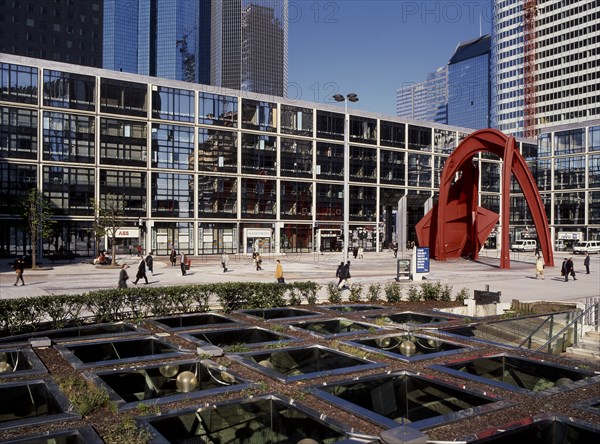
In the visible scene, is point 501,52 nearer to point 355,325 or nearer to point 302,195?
point 302,195

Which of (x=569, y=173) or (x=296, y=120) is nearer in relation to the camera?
(x=296, y=120)

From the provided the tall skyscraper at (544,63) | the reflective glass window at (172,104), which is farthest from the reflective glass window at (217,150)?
the tall skyscraper at (544,63)

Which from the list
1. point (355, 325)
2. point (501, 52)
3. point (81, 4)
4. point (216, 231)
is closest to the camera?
point (355, 325)

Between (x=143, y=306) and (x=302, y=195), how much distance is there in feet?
187

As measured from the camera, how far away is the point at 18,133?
2205 inches

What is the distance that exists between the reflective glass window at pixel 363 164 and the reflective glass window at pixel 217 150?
1768 cm

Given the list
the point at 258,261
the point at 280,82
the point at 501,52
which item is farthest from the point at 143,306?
the point at 280,82

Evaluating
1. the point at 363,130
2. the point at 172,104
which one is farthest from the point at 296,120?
the point at 172,104

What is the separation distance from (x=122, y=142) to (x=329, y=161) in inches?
1090

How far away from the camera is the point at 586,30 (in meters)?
143

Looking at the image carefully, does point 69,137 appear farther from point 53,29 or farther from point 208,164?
point 53,29

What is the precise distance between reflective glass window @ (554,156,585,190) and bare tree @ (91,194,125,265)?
71.6 metres

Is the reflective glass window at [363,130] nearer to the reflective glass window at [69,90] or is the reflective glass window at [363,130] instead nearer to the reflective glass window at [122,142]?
the reflective glass window at [122,142]

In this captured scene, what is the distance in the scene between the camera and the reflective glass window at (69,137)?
5766 cm
